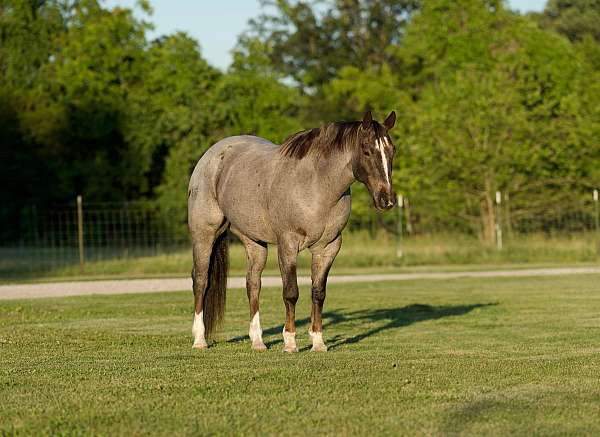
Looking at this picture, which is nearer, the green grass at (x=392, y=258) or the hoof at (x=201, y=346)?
the hoof at (x=201, y=346)

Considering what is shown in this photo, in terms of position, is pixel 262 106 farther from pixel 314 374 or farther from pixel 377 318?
pixel 314 374

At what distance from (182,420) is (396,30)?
63102mm

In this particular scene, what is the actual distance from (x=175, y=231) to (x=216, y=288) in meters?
26.0

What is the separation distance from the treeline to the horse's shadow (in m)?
23.1

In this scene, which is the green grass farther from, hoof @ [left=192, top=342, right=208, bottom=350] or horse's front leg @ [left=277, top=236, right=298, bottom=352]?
horse's front leg @ [left=277, top=236, right=298, bottom=352]

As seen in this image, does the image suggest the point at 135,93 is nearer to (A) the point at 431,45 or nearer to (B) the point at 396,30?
(A) the point at 431,45

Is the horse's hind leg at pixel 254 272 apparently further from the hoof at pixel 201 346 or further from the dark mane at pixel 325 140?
the dark mane at pixel 325 140

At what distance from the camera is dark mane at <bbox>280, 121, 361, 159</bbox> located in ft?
38.1

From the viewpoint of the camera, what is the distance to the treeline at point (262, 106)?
42.6 m

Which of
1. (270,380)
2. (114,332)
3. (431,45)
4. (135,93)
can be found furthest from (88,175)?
(270,380)

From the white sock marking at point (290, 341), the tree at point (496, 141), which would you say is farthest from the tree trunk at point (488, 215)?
the white sock marking at point (290, 341)

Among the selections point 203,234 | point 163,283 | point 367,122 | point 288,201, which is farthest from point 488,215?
point 367,122

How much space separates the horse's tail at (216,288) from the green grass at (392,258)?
58.5 ft

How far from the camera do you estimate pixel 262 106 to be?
184ft
